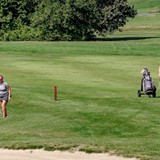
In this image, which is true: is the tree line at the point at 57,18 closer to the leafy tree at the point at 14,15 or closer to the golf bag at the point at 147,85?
the leafy tree at the point at 14,15

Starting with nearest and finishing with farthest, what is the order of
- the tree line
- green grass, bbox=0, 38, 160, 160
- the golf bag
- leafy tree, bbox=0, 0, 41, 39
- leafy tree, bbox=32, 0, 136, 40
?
green grass, bbox=0, 38, 160, 160 < the golf bag < leafy tree, bbox=32, 0, 136, 40 < the tree line < leafy tree, bbox=0, 0, 41, 39

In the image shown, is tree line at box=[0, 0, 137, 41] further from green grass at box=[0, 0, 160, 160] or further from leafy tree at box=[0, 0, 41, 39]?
green grass at box=[0, 0, 160, 160]

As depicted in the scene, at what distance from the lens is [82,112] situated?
70.2 ft

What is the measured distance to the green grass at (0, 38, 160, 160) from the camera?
16.4 metres

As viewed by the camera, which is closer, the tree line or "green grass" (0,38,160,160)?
"green grass" (0,38,160,160)

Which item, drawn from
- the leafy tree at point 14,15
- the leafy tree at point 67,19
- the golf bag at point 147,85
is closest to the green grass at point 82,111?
the golf bag at point 147,85

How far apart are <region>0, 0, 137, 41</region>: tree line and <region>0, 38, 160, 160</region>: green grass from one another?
37538 millimetres

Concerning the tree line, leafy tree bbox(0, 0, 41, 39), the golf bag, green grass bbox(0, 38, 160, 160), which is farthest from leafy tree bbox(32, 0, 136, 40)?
the golf bag

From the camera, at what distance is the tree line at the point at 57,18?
7781cm

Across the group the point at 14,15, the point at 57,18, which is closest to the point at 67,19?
the point at 57,18

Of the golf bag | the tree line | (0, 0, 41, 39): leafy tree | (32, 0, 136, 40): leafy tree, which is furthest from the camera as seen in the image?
(0, 0, 41, 39): leafy tree

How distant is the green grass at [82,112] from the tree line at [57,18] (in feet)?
123

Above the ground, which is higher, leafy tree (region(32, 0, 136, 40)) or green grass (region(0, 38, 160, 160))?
leafy tree (region(32, 0, 136, 40))

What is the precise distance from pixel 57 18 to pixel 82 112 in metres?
56.3
